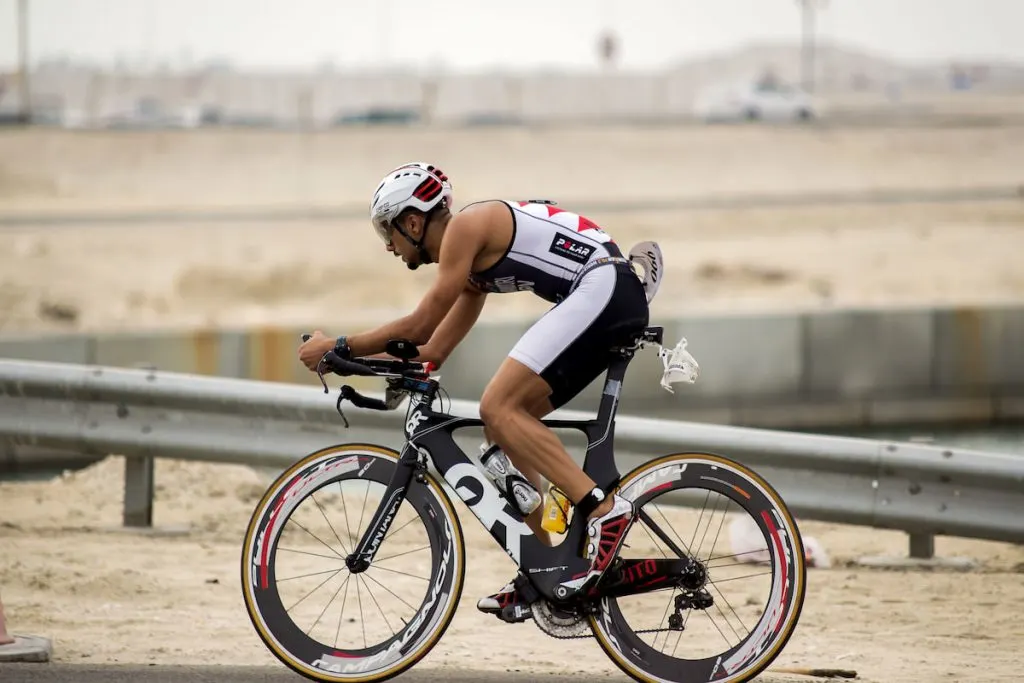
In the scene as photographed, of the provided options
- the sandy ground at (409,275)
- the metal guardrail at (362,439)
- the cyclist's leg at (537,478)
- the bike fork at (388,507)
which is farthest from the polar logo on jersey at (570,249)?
the metal guardrail at (362,439)

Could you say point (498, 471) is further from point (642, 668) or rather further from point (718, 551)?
point (718, 551)

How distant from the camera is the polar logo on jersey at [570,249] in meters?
5.33

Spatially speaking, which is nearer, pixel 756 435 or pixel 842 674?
pixel 842 674

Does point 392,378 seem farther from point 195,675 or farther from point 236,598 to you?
point 236,598

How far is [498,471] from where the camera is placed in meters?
5.39

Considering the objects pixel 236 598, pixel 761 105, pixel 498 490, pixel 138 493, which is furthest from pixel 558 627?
pixel 761 105

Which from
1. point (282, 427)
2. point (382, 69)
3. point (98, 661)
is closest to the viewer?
point (98, 661)

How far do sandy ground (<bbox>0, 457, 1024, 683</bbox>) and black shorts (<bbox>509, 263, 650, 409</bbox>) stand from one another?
1.30 m

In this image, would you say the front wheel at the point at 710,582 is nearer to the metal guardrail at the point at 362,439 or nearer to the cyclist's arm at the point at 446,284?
the cyclist's arm at the point at 446,284

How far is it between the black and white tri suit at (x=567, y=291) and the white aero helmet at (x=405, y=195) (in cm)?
27

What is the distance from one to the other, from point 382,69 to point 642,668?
13524 centimetres

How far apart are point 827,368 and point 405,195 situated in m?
11.6

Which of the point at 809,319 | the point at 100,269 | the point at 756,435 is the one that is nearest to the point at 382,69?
the point at 100,269

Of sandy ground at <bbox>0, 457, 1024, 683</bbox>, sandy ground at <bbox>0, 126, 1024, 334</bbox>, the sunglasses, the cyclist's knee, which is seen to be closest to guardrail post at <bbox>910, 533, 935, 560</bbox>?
sandy ground at <bbox>0, 457, 1024, 683</bbox>
